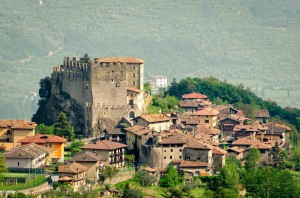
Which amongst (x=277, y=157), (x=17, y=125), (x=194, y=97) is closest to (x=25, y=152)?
(x=17, y=125)

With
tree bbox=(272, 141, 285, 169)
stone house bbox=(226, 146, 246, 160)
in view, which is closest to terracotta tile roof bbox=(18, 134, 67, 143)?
stone house bbox=(226, 146, 246, 160)

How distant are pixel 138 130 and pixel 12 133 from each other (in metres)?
10.1

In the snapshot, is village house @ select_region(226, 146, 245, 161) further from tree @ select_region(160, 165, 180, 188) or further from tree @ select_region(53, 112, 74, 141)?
tree @ select_region(53, 112, 74, 141)

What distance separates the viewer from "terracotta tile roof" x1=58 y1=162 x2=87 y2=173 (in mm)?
88562

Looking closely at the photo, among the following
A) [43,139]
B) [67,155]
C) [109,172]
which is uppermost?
[43,139]

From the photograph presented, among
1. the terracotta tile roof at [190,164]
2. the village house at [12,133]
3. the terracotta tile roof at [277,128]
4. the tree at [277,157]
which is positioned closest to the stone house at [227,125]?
the terracotta tile roof at [277,128]

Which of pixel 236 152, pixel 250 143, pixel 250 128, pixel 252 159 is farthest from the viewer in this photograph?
pixel 250 128

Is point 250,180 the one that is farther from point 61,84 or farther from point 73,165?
point 61,84

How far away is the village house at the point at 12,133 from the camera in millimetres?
97812

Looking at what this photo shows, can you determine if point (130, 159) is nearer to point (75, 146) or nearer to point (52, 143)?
point (75, 146)

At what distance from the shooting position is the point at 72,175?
88.4 metres

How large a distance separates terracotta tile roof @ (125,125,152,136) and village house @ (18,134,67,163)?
18.3 feet

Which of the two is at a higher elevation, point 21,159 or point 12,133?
point 12,133

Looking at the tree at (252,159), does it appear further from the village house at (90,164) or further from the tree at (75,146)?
the village house at (90,164)
